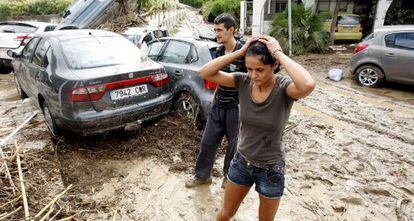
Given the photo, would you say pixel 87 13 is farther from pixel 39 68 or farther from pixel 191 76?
pixel 191 76

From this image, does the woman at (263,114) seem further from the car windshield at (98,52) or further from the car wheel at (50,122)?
the car wheel at (50,122)

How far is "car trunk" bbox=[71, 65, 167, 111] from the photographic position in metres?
4.28

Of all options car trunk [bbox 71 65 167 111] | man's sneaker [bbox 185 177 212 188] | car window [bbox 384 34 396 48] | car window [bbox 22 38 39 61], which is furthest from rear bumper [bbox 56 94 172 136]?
car window [bbox 384 34 396 48]

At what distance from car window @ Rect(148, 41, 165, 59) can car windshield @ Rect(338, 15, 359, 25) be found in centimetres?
1203

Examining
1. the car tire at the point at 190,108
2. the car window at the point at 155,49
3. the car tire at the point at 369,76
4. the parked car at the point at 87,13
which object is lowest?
the car tire at the point at 369,76

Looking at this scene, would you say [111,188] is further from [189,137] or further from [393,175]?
[393,175]

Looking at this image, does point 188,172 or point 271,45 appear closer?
point 271,45

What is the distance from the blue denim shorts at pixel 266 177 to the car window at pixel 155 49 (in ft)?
13.8

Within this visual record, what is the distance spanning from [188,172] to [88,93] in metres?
1.64

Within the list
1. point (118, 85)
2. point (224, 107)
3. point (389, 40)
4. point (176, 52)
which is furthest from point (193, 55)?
point (389, 40)

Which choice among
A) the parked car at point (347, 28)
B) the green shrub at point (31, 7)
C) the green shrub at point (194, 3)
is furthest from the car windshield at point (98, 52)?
the green shrub at point (194, 3)

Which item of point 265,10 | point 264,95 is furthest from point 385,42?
point 265,10

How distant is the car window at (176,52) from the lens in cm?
552

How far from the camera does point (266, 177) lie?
7.51ft
